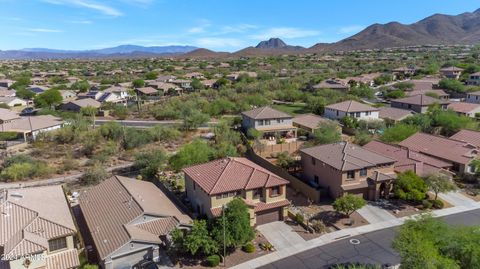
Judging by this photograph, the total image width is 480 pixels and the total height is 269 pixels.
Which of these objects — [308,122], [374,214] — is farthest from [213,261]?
[308,122]

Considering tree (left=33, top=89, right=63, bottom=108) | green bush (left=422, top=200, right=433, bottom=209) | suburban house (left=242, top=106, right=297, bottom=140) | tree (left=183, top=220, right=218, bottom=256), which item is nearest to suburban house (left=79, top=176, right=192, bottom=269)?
tree (left=183, top=220, right=218, bottom=256)

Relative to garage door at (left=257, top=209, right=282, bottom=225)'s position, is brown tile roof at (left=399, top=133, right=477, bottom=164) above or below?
above

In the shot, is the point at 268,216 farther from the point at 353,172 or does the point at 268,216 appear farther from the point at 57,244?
the point at 57,244

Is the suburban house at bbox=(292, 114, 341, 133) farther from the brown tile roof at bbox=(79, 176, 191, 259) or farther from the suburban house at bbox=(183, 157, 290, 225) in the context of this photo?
the brown tile roof at bbox=(79, 176, 191, 259)

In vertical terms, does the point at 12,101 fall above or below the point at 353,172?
above

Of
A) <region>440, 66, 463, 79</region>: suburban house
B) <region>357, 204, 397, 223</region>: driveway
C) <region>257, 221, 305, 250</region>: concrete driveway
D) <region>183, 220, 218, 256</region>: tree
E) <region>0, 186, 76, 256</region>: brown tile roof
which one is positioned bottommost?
<region>257, 221, 305, 250</region>: concrete driveway

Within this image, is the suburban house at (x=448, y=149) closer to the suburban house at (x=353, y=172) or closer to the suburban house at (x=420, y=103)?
the suburban house at (x=353, y=172)

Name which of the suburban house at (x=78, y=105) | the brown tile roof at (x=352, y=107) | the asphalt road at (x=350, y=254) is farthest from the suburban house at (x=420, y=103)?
the suburban house at (x=78, y=105)

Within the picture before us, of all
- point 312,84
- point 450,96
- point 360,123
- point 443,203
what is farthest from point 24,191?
A: point 450,96
